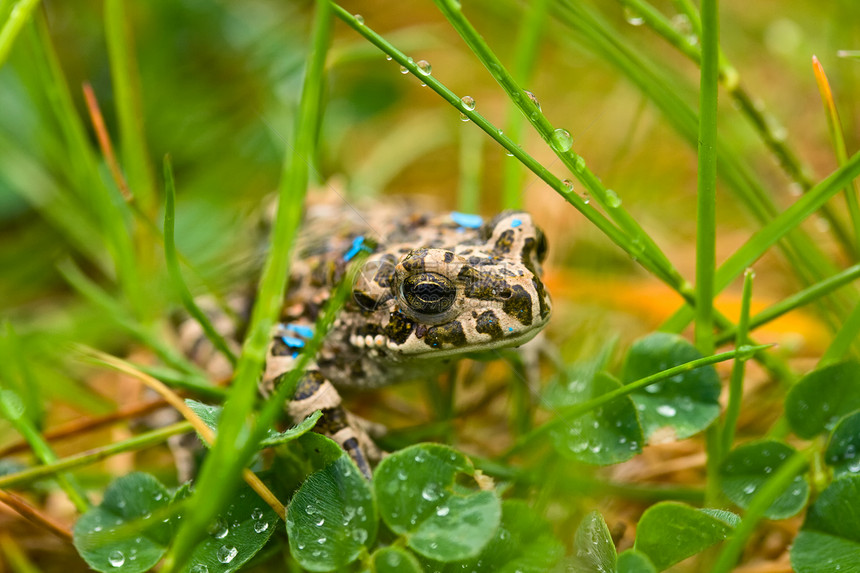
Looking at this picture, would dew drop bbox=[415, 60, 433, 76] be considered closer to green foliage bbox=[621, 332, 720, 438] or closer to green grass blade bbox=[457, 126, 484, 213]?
green foliage bbox=[621, 332, 720, 438]

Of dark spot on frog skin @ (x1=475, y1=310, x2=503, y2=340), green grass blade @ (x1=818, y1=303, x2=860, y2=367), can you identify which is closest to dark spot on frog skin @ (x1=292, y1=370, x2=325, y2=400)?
dark spot on frog skin @ (x1=475, y1=310, x2=503, y2=340)

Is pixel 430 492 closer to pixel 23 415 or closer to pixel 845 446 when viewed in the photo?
pixel 845 446

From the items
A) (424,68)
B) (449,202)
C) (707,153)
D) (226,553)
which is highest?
(449,202)

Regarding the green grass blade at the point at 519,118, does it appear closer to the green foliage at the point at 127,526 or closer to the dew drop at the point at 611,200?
the dew drop at the point at 611,200

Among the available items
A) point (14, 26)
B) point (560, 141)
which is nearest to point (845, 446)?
point (560, 141)

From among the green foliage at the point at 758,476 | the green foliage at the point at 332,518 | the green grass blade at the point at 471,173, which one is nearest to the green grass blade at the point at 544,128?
the green foliage at the point at 758,476

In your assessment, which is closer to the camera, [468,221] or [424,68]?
[424,68]
